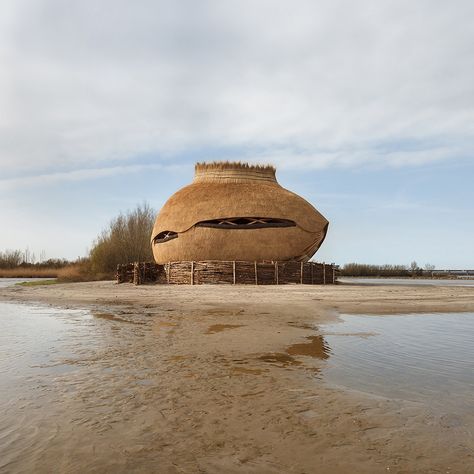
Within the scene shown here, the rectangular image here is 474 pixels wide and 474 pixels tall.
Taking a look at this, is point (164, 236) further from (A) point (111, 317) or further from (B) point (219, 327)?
(B) point (219, 327)

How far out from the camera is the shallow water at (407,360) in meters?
4.06

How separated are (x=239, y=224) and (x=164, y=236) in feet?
16.8

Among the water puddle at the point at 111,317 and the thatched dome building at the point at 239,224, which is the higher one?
the thatched dome building at the point at 239,224

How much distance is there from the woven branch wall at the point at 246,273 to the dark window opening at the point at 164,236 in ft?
7.16

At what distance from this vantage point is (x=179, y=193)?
26984mm

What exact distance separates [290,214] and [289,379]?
20.2 metres

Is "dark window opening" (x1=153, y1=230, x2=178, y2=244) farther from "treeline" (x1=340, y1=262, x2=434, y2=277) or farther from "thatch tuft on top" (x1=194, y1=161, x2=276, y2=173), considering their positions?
"treeline" (x1=340, y1=262, x2=434, y2=277)

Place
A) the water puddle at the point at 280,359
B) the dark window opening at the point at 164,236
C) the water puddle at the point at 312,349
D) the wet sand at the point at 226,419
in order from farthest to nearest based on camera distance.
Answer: the dark window opening at the point at 164,236 < the water puddle at the point at 312,349 < the water puddle at the point at 280,359 < the wet sand at the point at 226,419

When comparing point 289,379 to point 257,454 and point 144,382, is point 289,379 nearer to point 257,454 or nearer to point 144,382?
point 144,382

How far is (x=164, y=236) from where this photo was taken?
26781mm

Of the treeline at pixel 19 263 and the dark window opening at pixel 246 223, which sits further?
the treeline at pixel 19 263

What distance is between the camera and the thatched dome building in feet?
78.1

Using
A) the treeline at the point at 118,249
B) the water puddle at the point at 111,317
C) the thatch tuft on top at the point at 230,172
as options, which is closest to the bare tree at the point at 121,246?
the treeline at the point at 118,249

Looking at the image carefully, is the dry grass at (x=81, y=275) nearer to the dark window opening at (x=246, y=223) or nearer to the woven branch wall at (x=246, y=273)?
the woven branch wall at (x=246, y=273)
